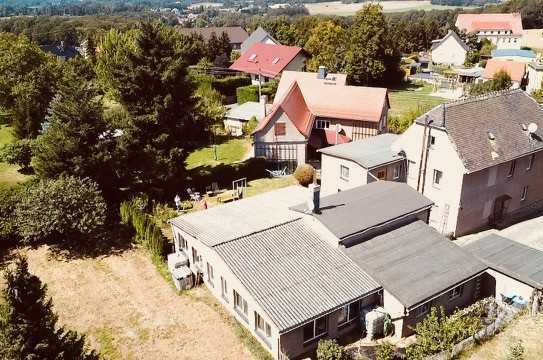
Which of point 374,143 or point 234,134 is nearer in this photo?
point 374,143

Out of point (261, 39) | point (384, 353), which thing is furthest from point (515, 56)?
point (384, 353)

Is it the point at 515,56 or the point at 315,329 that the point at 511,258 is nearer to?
the point at 315,329

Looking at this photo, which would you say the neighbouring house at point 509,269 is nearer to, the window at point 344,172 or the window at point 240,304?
the window at point 344,172

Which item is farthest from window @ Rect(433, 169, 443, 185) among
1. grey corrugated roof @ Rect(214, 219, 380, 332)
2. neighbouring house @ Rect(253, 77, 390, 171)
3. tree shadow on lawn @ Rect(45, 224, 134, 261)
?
tree shadow on lawn @ Rect(45, 224, 134, 261)

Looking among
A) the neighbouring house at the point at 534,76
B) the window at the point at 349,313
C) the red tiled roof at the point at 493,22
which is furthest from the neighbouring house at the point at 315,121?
the red tiled roof at the point at 493,22

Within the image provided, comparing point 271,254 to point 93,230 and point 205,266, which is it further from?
point 93,230

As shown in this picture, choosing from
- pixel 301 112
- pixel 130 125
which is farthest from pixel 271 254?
pixel 301 112
